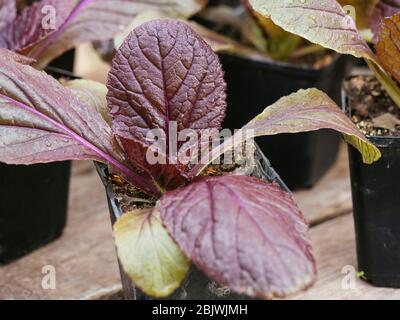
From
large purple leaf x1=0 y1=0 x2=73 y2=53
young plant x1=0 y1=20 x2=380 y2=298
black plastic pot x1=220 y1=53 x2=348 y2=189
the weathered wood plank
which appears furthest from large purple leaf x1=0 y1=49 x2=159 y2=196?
black plastic pot x1=220 y1=53 x2=348 y2=189

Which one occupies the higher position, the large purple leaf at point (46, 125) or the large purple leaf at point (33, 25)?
the large purple leaf at point (33, 25)

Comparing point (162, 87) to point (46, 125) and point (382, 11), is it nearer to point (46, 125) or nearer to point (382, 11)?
point (46, 125)

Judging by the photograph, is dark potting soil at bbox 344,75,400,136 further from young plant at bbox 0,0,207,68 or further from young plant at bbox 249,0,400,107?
young plant at bbox 0,0,207,68

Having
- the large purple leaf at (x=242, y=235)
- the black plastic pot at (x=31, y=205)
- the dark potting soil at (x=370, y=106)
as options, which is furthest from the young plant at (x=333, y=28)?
the black plastic pot at (x=31, y=205)

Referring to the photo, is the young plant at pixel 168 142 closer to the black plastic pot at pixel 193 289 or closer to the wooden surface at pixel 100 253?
the black plastic pot at pixel 193 289

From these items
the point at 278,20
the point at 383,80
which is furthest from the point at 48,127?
the point at 383,80
